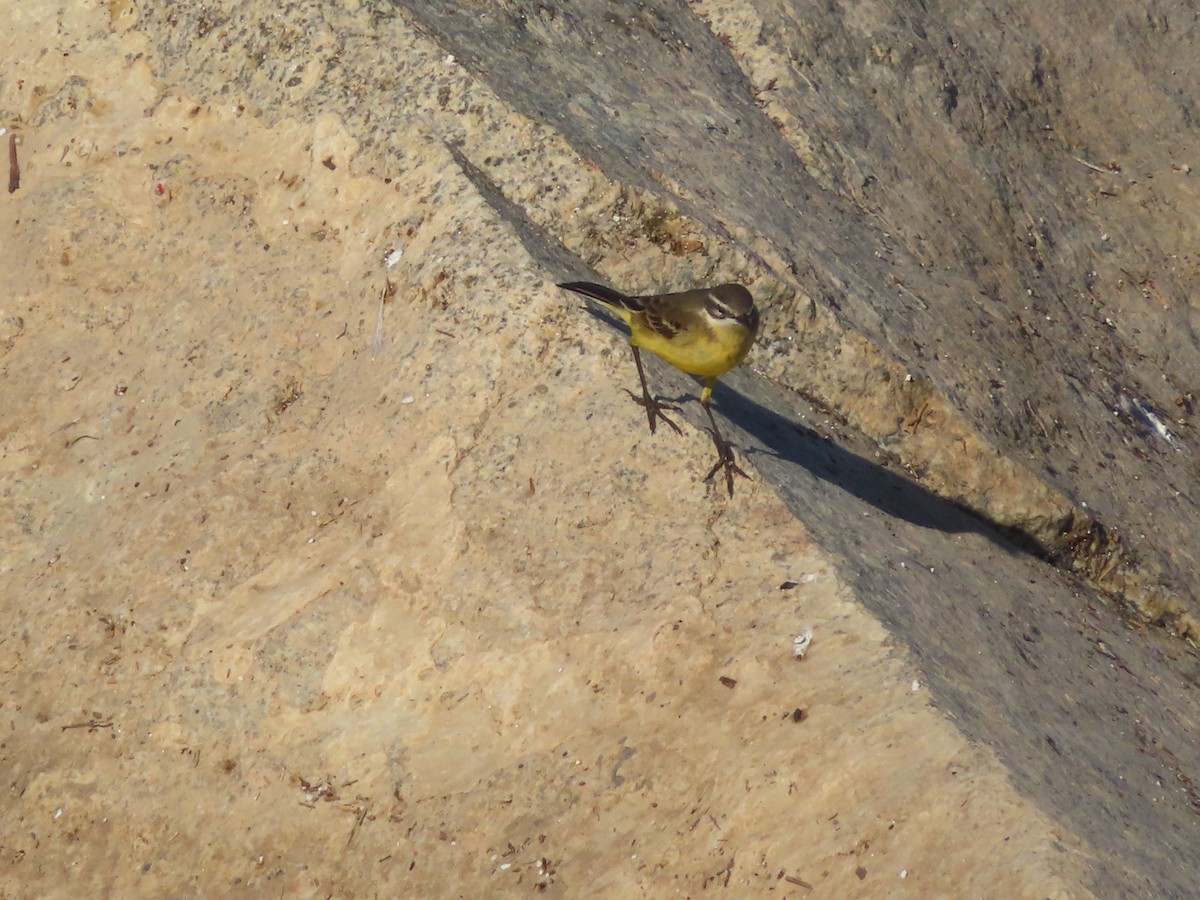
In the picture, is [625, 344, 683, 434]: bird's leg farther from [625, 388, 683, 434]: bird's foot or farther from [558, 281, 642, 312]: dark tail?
[558, 281, 642, 312]: dark tail

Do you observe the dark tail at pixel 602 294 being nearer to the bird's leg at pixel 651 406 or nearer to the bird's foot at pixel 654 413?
the bird's leg at pixel 651 406

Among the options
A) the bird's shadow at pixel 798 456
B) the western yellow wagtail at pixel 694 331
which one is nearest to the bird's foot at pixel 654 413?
the western yellow wagtail at pixel 694 331

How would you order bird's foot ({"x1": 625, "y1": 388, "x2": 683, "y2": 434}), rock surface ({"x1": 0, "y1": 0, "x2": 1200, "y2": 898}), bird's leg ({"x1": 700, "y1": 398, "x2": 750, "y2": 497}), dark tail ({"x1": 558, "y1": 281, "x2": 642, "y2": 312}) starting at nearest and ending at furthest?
rock surface ({"x1": 0, "y1": 0, "x2": 1200, "y2": 898}) < bird's leg ({"x1": 700, "y1": 398, "x2": 750, "y2": 497}) < bird's foot ({"x1": 625, "y1": 388, "x2": 683, "y2": 434}) < dark tail ({"x1": 558, "y1": 281, "x2": 642, "y2": 312})

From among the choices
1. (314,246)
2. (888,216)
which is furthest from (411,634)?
(888,216)

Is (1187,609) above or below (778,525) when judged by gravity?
below

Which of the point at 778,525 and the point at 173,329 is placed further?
the point at 173,329

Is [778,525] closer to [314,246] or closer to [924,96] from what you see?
[314,246]

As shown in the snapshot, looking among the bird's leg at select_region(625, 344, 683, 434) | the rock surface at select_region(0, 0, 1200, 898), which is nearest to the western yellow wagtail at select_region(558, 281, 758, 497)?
the bird's leg at select_region(625, 344, 683, 434)
